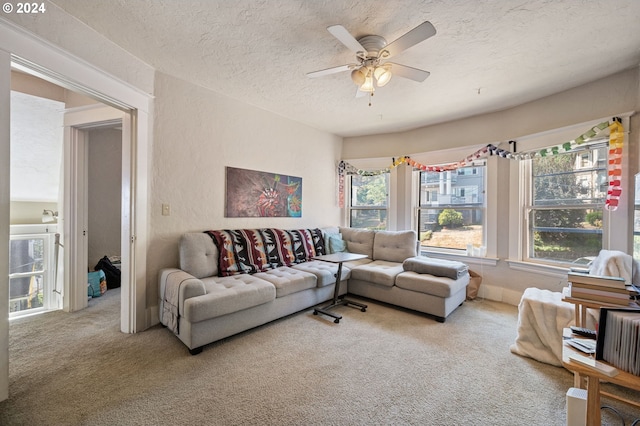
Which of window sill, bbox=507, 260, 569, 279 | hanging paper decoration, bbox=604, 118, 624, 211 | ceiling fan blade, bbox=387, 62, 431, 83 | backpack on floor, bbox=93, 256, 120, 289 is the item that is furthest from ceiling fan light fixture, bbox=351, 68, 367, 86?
backpack on floor, bbox=93, 256, 120, 289

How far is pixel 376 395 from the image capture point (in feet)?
5.64

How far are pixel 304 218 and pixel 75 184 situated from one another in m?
2.95

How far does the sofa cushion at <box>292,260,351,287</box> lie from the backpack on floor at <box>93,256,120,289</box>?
2845mm

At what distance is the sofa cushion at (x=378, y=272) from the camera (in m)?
3.23

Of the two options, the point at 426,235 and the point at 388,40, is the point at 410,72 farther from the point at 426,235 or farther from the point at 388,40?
the point at 426,235

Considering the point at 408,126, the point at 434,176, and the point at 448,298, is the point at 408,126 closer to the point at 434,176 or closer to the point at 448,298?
the point at 434,176

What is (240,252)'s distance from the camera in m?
3.08

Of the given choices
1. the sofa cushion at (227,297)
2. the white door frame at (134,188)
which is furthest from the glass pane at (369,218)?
the white door frame at (134,188)

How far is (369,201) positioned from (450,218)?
56.3 inches

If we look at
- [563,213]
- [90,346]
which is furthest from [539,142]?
[90,346]

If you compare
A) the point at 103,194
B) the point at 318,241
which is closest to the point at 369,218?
→ the point at 318,241

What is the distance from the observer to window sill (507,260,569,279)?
305 centimetres

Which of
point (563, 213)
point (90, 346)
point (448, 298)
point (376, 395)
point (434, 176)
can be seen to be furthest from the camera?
point (434, 176)

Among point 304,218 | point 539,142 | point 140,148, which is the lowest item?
point 304,218
